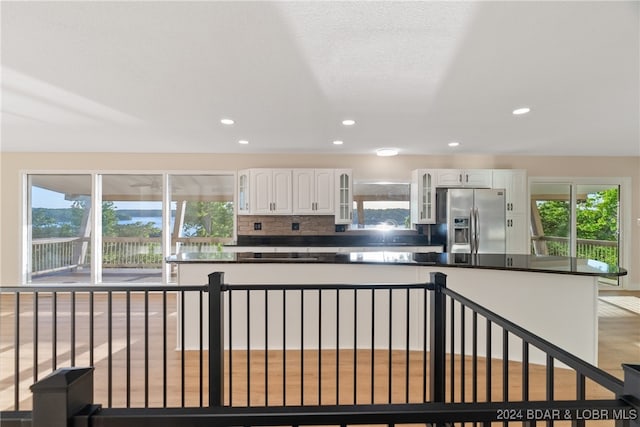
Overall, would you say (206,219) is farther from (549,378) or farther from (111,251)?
(549,378)

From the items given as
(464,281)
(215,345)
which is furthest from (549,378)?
(464,281)

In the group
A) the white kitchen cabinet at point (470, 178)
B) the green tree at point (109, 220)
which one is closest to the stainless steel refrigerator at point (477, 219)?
the white kitchen cabinet at point (470, 178)

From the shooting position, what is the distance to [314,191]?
5164 millimetres

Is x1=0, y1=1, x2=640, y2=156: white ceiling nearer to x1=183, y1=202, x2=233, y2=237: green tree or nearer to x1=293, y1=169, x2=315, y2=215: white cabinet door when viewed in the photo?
x1=293, y1=169, x2=315, y2=215: white cabinet door

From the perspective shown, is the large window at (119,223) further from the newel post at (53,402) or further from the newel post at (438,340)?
the newel post at (53,402)

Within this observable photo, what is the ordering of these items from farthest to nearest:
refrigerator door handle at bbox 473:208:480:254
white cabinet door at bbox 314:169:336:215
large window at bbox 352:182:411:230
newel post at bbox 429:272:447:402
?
large window at bbox 352:182:411:230
white cabinet door at bbox 314:169:336:215
refrigerator door handle at bbox 473:208:480:254
newel post at bbox 429:272:447:402

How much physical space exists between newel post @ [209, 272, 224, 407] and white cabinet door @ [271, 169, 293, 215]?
338cm

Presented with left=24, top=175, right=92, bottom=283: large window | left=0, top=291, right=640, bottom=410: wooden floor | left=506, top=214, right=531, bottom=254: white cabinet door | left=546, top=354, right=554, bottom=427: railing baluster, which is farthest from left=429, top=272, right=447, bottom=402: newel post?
left=24, top=175, right=92, bottom=283: large window

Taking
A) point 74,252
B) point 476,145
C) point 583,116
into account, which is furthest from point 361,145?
point 74,252

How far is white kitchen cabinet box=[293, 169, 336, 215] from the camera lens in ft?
16.9

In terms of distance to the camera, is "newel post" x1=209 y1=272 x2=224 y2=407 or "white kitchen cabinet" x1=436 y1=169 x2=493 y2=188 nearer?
"newel post" x1=209 y1=272 x2=224 y2=407

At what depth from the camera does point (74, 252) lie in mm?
5402

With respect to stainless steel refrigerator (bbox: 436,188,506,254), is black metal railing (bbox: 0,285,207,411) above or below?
below

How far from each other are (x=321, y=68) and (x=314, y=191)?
3042mm
